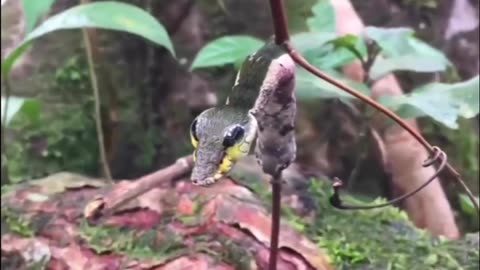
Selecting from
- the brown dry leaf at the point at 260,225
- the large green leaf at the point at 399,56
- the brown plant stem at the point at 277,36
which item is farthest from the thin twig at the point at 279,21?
the large green leaf at the point at 399,56

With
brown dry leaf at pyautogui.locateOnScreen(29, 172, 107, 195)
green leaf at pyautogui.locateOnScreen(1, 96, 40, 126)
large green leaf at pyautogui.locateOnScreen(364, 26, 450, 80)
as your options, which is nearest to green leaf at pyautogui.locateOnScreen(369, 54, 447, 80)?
large green leaf at pyautogui.locateOnScreen(364, 26, 450, 80)

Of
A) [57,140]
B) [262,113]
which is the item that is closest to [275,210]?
[262,113]

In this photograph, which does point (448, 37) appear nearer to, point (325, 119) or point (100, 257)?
point (325, 119)

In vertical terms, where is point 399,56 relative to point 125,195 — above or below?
above

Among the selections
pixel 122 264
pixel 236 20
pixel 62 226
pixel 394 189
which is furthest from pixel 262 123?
pixel 236 20

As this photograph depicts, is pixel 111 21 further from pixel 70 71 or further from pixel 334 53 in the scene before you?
pixel 70 71

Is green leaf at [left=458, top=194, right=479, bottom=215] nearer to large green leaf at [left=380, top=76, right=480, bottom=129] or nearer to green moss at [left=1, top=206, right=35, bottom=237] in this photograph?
large green leaf at [left=380, top=76, right=480, bottom=129]
